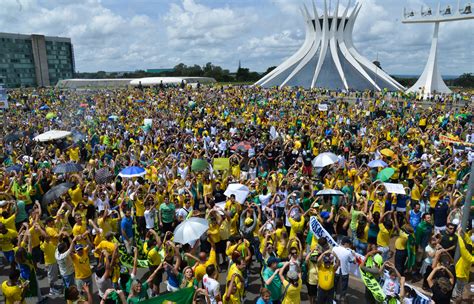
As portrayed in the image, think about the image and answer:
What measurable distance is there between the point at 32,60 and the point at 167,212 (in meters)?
103

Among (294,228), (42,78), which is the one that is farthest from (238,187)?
(42,78)

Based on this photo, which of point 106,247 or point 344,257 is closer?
point 344,257

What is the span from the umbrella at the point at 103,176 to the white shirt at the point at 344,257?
21.9 ft

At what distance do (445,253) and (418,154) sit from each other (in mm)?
7697

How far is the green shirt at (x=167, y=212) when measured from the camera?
7.68 m

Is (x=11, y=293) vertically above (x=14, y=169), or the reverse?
(x=14, y=169)

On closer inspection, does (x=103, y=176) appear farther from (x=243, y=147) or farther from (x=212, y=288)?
(x=212, y=288)

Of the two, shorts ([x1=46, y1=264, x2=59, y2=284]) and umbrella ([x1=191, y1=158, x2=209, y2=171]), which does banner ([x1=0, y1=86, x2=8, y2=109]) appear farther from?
shorts ([x1=46, y1=264, x2=59, y2=284])

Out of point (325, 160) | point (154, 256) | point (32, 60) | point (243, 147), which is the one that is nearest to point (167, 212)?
point (154, 256)

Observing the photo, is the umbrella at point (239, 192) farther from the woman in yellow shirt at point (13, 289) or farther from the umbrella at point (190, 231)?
the woman in yellow shirt at point (13, 289)

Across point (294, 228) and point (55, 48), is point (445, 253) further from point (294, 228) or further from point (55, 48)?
point (55, 48)

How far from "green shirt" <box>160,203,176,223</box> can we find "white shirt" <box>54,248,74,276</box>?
215 centimetres

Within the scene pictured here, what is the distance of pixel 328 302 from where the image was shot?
5535mm

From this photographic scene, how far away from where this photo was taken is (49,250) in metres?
6.25
